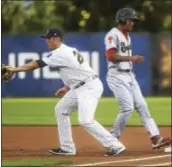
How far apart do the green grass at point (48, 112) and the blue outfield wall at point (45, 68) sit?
16.7 inches

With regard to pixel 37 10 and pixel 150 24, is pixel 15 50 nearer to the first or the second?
pixel 150 24

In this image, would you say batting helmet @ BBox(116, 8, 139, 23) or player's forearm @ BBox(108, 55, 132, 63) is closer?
player's forearm @ BBox(108, 55, 132, 63)

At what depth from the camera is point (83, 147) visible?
7398 millimetres

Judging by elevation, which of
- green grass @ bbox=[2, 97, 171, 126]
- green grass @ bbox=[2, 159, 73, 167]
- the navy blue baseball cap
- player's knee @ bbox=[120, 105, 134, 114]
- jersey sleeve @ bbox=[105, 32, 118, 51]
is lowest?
green grass @ bbox=[2, 97, 171, 126]

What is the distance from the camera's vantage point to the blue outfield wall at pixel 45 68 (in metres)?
18.1

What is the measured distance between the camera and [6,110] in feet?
46.8

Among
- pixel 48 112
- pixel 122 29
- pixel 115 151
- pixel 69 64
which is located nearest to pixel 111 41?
pixel 122 29

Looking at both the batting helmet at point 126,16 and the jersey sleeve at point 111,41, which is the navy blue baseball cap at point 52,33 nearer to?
the jersey sleeve at point 111,41

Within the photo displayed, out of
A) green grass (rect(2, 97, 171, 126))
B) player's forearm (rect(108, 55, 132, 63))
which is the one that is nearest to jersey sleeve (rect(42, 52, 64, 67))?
player's forearm (rect(108, 55, 132, 63))

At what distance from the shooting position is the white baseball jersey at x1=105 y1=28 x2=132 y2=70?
6750 mm

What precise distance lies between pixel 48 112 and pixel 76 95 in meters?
7.39

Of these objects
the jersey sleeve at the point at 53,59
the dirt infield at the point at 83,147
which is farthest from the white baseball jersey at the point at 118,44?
the dirt infield at the point at 83,147

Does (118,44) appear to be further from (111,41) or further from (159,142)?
(159,142)

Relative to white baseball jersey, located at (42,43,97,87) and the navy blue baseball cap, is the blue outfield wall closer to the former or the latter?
white baseball jersey, located at (42,43,97,87)
